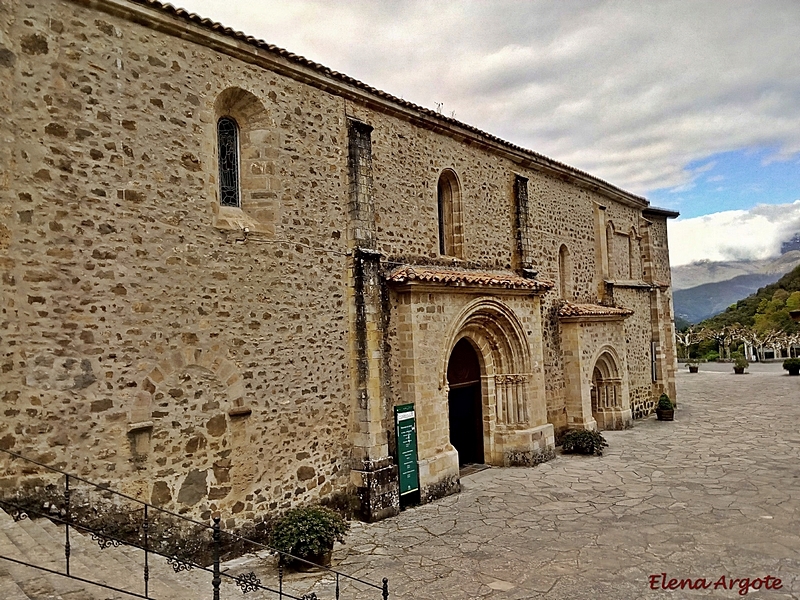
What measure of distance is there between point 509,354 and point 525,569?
671 cm

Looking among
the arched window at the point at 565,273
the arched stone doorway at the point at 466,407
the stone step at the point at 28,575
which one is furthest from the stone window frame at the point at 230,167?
the arched window at the point at 565,273

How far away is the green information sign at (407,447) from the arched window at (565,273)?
8401 millimetres

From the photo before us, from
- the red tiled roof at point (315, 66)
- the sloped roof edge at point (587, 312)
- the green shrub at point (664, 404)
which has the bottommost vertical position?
the green shrub at point (664, 404)

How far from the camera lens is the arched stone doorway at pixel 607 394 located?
59.1ft

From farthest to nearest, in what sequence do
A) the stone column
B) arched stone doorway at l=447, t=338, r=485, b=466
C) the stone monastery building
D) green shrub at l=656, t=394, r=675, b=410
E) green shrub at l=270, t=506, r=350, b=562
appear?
1. green shrub at l=656, t=394, r=675, b=410
2. arched stone doorway at l=447, t=338, r=485, b=466
3. the stone column
4. green shrub at l=270, t=506, r=350, b=562
5. the stone monastery building

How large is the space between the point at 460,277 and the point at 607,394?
9.09 metres

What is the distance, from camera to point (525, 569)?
765cm

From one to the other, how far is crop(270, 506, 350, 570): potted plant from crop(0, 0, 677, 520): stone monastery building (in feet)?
2.33

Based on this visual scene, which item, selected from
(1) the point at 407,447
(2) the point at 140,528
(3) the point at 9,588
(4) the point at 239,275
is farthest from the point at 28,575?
(1) the point at 407,447

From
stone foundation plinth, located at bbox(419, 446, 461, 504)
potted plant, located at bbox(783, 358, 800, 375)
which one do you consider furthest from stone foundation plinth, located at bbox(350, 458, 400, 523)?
potted plant, located at bbox(783, 358, 800, 375)

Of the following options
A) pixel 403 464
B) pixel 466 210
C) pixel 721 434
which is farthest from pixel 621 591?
pixel 721 434

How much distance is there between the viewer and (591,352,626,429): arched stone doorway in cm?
1802

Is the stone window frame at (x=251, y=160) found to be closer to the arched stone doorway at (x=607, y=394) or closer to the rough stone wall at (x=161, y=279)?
the rough stone wall at (x=161, y=279)

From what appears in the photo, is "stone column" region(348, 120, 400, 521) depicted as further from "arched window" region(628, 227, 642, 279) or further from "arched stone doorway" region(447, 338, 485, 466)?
"arched window" region(628, 227, 642, 279)
